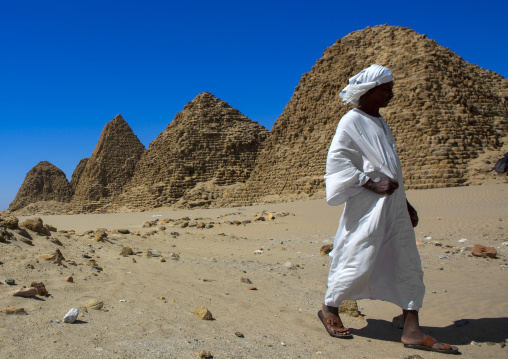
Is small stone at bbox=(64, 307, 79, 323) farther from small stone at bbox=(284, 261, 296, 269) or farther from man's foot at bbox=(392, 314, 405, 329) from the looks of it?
small stone at bbox=(284, 261, 296, 269)

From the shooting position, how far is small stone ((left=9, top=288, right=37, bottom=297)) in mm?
3332

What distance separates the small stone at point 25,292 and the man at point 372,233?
2.14 meters

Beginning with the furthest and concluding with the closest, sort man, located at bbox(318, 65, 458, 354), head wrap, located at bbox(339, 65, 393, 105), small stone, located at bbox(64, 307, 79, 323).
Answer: head wrap, located at bbox(339, 65, 393, 105) → man, located at bbox(318, 65, 458, 354) → small stone, located at bbox(64, 307, 79, 323)

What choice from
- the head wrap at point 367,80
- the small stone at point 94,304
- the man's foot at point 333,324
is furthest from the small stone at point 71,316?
the head wrap at point 367,80

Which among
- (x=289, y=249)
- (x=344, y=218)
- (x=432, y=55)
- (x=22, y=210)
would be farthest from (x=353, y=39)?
(x=22, y=210)

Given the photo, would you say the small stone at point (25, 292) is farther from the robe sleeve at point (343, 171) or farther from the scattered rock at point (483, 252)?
the scattered rock at point (483, 252)

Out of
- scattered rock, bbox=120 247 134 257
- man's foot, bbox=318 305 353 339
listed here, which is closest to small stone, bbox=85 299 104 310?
man's foot, bbox=318 305 353 339

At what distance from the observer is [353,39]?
37.4 m

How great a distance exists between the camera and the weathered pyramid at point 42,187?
60719 mm

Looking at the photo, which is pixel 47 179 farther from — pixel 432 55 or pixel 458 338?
pixel 458 338

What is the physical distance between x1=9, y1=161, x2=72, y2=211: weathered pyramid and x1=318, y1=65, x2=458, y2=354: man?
2520 inches

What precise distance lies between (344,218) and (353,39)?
Answer: 121 ft

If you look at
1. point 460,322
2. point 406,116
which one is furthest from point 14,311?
point 406,116

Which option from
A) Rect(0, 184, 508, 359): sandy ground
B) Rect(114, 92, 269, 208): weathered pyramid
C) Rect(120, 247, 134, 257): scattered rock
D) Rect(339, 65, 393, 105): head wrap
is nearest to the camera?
Rect(0, 184, 508, 359): sandy ground
